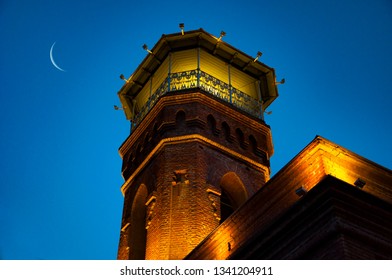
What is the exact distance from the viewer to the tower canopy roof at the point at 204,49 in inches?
909

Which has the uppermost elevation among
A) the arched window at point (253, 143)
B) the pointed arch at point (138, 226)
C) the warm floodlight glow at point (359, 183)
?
the arched window at point (253, 143)

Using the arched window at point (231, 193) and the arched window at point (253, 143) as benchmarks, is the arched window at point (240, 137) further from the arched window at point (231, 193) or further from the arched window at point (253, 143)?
the arched window at point (231, 193)

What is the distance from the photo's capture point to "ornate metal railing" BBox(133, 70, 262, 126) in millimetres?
22141

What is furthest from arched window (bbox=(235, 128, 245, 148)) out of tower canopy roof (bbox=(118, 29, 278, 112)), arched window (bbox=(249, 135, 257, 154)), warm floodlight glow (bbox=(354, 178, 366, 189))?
warm floodlight glow (bbox=(354, 178, 366, 189))

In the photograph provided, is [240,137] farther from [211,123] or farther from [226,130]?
[211,123]

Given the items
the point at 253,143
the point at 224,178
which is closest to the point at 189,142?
the point at 224,178

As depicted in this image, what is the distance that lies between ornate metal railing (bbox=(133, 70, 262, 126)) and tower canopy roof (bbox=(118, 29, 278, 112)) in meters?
1.31

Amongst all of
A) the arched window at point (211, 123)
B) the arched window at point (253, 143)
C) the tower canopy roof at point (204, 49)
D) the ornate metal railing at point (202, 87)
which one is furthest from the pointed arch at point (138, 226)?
the tower canopy roof at point (204, 49)

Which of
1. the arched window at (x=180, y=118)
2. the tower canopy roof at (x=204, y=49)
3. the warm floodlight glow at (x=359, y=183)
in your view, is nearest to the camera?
the warm floodlight glow at (x=359, y=183)

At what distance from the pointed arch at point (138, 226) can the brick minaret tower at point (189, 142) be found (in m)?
0.03

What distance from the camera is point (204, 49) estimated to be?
76.4 ft

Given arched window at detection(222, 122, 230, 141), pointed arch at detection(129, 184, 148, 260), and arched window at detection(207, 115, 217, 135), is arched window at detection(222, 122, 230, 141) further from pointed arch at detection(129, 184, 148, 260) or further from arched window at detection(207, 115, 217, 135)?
pointed arch at detection(129, 184, 148, 260)

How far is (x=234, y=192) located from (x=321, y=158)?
7992 mm
